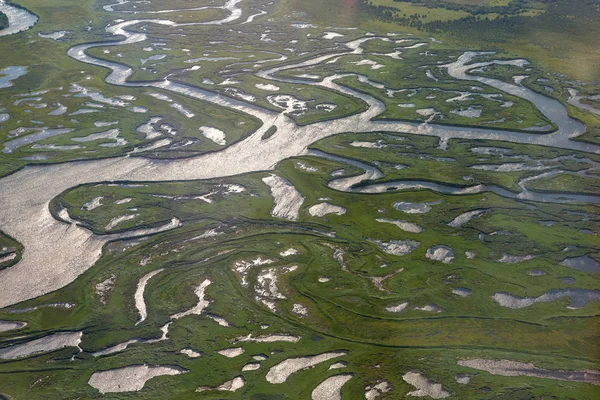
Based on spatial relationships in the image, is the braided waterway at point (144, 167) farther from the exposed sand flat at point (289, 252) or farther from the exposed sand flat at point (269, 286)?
the exposed sand flat at point (289, 252)

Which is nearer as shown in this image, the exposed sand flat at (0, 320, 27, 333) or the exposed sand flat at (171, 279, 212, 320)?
the exposed sand flat at (0, 320, 27, 333)

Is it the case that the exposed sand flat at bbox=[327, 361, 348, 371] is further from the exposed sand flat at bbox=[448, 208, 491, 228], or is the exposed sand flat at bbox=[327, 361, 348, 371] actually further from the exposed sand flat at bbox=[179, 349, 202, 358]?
the exposed sand flat at bbox=[448, 208, 491, 228]

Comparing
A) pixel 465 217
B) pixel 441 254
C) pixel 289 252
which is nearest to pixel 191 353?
pixel 289 252

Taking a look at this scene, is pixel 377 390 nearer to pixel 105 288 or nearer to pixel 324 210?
pixel 105 288

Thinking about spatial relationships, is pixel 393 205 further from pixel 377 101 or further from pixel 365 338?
pixel 377 101

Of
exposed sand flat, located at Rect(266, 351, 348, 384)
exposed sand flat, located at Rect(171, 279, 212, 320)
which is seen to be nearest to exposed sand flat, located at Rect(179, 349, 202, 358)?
exposed sand flat, located at Rect(171, 279, 212, 320)

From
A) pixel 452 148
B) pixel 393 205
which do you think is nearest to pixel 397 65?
pixel 452 148

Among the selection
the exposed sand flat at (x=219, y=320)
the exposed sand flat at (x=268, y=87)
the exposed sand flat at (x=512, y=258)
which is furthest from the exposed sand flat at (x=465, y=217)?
the exposed sand flat at (x=268, y=87)
